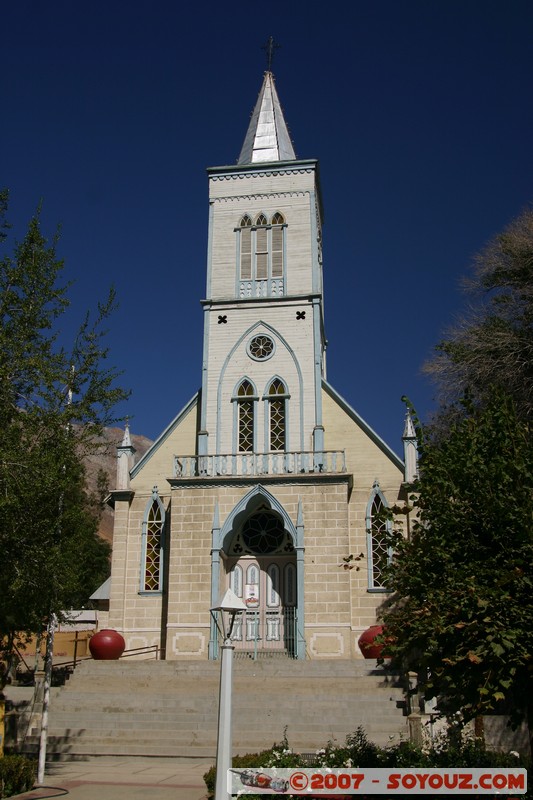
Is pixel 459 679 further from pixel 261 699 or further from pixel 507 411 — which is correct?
pixel 261 699

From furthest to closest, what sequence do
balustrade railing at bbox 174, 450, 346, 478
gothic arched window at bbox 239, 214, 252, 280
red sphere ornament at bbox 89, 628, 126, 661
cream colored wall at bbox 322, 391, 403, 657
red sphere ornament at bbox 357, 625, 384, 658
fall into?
gothic arched window at bbox 239, 214, 252, 280 → balustrade railing at bbox 174, 450, 346, 478 → cream colored wall at bbox 322, 391, 403, 657 → red sphere ornament at bbox 89, 628, 126, 661 → red sphere ornament at bbox 357, 625, 384, 658

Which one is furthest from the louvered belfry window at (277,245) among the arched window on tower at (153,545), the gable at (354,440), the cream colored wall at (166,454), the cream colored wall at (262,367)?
the arched window on tower at (153,545)

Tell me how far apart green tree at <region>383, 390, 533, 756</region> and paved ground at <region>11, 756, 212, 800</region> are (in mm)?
4461

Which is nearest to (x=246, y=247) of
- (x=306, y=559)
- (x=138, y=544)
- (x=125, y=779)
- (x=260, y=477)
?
(x=260, y=477)

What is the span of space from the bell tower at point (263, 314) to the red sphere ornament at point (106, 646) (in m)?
5.99

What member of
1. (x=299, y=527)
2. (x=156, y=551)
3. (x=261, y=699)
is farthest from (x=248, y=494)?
(x=261, y=699)

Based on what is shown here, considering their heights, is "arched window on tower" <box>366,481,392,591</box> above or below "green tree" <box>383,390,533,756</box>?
above

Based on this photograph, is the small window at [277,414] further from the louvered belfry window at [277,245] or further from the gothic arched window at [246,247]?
the gothic arched window at [246,247]

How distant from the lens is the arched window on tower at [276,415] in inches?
1030

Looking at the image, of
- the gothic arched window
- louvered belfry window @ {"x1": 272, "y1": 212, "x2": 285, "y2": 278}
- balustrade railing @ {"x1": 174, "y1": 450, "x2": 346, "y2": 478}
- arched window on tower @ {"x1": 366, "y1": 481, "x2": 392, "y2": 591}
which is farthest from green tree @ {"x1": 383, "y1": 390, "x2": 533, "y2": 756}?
the gothic arched window

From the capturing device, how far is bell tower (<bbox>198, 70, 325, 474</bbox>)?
26.2 meters

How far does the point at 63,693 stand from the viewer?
19359 mm

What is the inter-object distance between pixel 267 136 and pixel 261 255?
5547mm

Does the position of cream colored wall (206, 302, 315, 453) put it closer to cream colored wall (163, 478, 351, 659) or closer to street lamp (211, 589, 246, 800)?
cream colored wall (163, 478, 351, 659)
